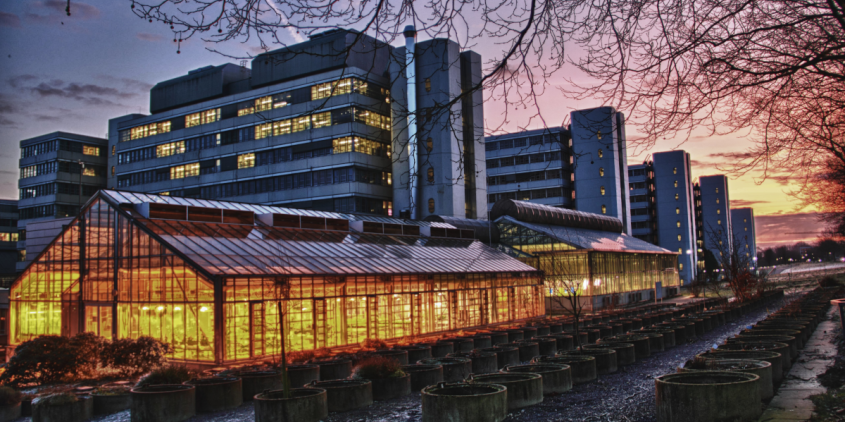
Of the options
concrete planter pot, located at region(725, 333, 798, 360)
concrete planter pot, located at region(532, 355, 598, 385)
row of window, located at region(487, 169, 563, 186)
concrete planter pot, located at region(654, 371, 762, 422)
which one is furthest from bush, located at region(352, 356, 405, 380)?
row of window, located at region(487, 169, 563, 186)

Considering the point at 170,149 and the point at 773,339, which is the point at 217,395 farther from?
the point at 170,149

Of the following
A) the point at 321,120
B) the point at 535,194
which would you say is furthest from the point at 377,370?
the point at 535,194

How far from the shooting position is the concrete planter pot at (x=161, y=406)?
529 inches

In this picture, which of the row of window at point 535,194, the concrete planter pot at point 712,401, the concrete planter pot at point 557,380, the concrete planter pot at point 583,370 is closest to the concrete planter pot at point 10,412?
the concrete planter pot at point 557,380

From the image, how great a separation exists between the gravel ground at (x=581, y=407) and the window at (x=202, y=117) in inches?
2360

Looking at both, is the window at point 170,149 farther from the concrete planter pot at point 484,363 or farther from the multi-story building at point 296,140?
the concrete planter pot at point 484,363

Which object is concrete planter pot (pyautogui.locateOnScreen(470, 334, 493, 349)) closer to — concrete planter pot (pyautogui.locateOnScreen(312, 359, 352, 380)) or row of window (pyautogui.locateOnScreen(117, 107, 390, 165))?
concrete planter pot (pyautogui.locateOnScreen(312, 359, 352, 380))

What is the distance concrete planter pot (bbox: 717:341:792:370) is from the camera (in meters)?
15.3

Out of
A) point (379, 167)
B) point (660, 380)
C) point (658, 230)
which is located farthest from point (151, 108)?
point (658, 230)

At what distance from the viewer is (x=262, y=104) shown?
67.2 metres

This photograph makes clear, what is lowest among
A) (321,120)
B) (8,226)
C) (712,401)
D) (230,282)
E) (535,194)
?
(712,401)

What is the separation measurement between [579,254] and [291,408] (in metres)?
42.9

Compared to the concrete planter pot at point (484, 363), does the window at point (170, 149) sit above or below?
above

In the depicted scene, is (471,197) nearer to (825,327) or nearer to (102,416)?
(825,327)
